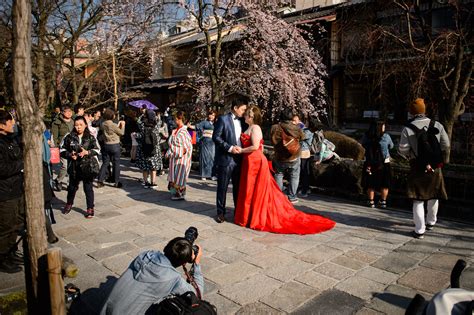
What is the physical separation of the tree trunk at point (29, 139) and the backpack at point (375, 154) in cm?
557

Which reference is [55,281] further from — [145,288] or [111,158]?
[111,158]

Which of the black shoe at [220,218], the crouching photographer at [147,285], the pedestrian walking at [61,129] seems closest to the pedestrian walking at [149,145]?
the pedestrian walking at [61,129]

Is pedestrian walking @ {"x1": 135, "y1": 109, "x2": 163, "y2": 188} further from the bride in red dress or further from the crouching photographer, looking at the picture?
the crouching photographer

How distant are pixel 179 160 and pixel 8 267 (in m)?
3.88

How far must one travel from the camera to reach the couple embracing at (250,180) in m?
5.52

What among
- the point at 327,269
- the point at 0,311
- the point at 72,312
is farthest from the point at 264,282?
the point at 0,311

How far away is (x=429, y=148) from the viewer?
4.86 meters

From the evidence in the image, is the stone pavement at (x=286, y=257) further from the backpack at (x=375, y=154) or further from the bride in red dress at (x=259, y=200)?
the backpack at (x=375, y=154)

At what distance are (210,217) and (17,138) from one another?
3.09m

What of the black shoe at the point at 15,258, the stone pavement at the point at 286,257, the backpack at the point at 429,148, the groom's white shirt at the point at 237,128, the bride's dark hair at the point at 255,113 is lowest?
the stone pavement at the point at 286,257

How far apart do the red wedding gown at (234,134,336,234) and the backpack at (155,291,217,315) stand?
3140 millimetres

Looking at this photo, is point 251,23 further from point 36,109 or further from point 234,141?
point 36,109

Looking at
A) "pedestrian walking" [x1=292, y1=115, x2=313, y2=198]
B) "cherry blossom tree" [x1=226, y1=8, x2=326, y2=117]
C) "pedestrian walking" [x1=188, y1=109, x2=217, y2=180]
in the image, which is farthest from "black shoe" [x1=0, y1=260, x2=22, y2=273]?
"cherry blossom tree" [x1=226, y1=8, x2=326, y2=117]

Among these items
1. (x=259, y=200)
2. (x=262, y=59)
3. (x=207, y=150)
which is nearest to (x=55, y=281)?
(x=259, y=200)
